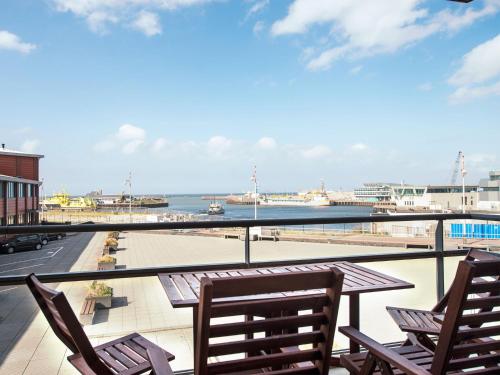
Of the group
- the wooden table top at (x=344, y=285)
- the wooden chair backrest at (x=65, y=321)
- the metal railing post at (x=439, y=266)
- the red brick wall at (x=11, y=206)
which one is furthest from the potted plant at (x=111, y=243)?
the red brick wall at (x=11, y=206)

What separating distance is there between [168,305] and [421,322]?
1.67 metres

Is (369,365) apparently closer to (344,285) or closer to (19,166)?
(344,285)

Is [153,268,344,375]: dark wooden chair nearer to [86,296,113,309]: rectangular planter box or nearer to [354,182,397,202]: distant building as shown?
[86,296,113,309]: rectangular planter box

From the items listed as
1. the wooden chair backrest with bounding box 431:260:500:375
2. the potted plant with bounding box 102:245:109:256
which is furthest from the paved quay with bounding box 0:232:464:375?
the wooden chair backrest with bounding box 431:260:500:375

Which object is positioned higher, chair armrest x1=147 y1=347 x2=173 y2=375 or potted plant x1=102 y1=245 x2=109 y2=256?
potted plant x1=102 y1=245 x2=109 y2=256

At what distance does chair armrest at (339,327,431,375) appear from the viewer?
1540 mm

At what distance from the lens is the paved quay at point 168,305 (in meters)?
2.92

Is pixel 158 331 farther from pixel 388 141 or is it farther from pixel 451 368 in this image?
pixel 388 141

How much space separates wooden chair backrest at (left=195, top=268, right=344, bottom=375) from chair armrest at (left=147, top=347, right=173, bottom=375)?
8.4 inches

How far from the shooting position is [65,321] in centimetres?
156

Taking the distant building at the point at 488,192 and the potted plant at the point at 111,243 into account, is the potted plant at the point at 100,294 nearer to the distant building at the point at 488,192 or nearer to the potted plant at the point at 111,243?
the potted plant at the point at 111,243

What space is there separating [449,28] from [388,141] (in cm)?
5685

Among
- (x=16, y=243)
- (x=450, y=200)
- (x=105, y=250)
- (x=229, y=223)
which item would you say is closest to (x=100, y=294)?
(x=229, y=223)

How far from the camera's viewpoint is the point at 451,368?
167cm
